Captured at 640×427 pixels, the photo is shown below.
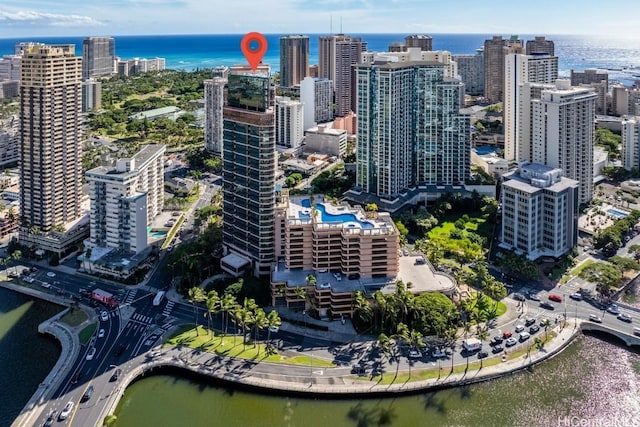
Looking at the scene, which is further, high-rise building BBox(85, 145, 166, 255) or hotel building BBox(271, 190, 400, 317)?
high-rise building BBox(85, 145, 166, 255)

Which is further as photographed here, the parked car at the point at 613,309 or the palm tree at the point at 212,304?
the parked car at the point at 613,309

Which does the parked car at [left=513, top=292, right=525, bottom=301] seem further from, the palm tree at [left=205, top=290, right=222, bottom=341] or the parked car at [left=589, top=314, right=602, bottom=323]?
the palm tree at [left=205, top=290, right=222, bottom=341]

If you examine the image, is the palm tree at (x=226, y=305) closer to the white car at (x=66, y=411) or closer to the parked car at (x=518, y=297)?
the white car at (x=66, y=411)

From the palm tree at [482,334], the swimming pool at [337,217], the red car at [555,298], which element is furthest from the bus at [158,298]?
the red car at [555,298]

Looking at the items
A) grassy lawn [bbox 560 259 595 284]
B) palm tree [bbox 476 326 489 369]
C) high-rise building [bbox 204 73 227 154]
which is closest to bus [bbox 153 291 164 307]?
palm tree [bbox 476 326 489 369]

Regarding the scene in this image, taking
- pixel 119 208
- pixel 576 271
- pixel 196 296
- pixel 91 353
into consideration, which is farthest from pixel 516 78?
pixel 91 353
